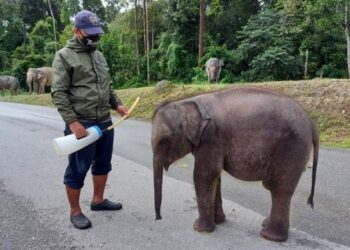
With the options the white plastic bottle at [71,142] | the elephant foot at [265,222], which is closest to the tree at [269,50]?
the elephant foot at [265,222]

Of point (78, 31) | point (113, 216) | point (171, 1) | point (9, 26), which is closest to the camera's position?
point (78, 31)

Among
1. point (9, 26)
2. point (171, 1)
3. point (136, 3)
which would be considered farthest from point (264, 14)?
point (9, 26)

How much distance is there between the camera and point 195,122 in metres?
3.98

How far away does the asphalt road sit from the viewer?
4.17 m

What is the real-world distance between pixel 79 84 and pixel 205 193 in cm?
163

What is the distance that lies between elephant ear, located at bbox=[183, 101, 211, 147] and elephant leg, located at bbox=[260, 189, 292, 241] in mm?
871

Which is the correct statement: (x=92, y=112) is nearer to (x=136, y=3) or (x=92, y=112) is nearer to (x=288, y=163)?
(x=288, y=163)

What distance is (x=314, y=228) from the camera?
442 centimetres

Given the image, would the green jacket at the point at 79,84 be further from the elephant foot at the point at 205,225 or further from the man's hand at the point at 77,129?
the elephant foot at the point at 205,225

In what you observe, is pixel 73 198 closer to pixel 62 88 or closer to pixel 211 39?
pixel 62 88

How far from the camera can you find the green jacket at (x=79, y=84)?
4270 millimetres

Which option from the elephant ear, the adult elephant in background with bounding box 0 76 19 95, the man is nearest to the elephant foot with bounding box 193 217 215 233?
the elephant ear

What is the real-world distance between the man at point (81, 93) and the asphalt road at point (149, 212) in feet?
1.20

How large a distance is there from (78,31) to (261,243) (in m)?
2.68
